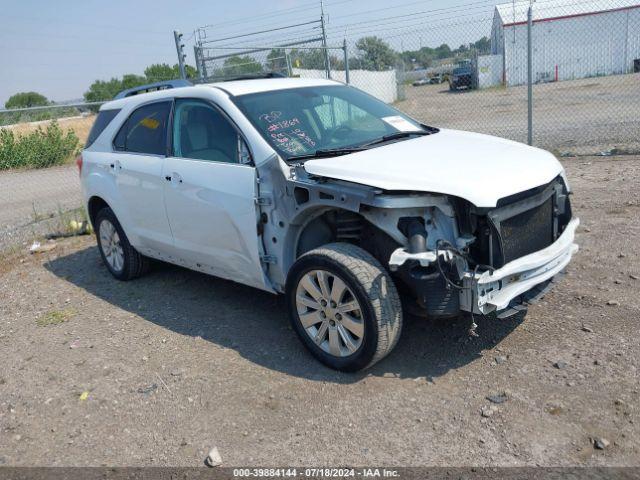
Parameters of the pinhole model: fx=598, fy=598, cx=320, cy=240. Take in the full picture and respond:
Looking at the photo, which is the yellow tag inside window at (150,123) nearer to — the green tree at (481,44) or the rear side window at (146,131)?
the rear side window at (146,131)

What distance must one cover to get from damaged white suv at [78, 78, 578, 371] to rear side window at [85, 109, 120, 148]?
495 millimetres

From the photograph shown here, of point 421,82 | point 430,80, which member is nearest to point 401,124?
point 430,80

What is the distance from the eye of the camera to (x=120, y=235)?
19.5 feet

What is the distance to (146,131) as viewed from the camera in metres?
5.40

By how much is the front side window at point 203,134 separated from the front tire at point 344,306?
3.81 ft

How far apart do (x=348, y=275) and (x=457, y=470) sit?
125 cm

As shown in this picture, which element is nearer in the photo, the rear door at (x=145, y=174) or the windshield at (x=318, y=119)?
the windshield at (x=318, y=119)

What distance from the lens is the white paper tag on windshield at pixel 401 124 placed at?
16.0 feet

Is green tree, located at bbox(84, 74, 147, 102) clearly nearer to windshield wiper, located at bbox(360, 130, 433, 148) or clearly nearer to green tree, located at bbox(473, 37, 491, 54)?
green tree, located at bbox(473, 37, 491, 54)

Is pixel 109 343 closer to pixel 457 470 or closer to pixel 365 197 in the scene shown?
pixel 365 197

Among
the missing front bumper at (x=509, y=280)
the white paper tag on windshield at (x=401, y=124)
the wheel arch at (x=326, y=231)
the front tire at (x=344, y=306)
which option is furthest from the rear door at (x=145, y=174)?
the missing front bumper at (x=509, y=280)

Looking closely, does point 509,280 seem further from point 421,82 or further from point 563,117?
point 421,82

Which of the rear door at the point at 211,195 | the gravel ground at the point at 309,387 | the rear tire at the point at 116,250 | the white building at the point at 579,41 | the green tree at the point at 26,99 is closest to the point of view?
the gravel ground at the point at 309,387

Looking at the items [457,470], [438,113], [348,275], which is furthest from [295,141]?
[438,113]
